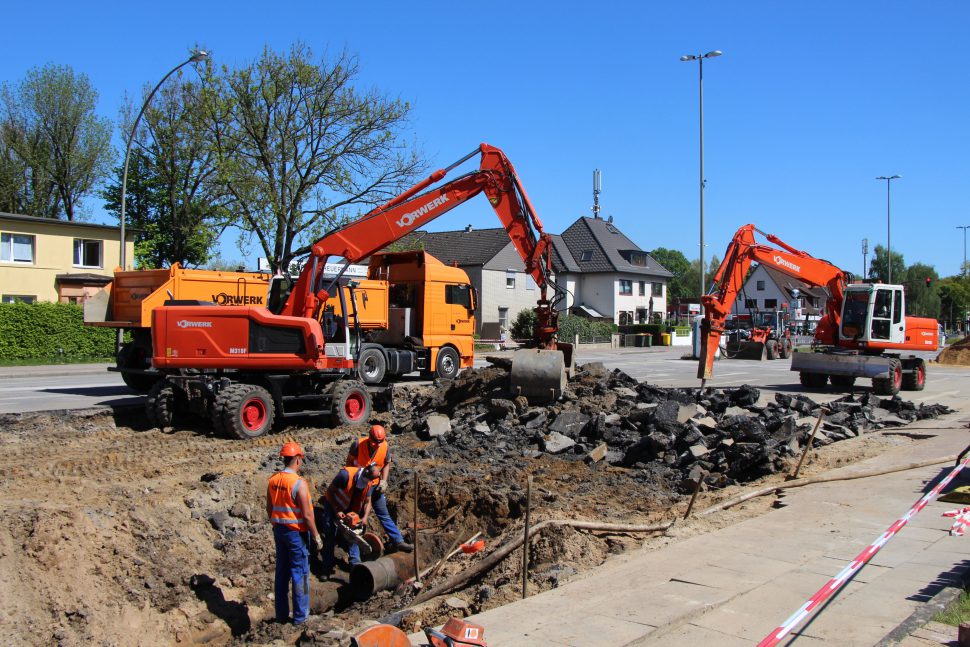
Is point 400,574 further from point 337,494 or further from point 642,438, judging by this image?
point 642,438

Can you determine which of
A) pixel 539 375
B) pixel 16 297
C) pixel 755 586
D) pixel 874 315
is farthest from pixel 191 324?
pixel 16 297

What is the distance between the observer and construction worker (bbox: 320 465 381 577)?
8.92 meters

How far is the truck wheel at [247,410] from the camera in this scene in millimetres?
13039

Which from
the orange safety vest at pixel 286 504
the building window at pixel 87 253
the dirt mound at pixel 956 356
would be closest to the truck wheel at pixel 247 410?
the orange safety vest at pixel 286 504

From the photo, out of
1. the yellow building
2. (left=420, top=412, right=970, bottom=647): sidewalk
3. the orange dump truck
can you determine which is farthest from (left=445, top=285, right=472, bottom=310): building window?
the yellow building

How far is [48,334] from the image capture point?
2911 centimetres

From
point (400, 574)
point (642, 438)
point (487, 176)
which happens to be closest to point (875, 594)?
point (400, 574)

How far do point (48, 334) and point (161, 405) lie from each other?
18667 millimetres

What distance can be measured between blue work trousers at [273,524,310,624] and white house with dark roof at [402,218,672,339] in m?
43.5

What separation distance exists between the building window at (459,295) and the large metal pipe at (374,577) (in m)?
13.6

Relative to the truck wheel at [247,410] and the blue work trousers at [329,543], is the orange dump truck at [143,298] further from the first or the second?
the blue work trousers at [329,543]

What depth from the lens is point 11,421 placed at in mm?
13945

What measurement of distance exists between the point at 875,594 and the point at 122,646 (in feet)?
21.1

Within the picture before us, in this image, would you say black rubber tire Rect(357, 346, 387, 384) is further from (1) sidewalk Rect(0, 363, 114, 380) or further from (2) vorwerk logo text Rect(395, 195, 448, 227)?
(1) sidewalk Rect(0, 363, 114, 380)
